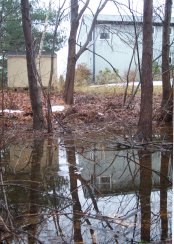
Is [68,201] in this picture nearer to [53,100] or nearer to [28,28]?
[28,28]

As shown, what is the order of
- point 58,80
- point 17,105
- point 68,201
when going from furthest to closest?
point 58,80 < point 17,105 < point 68,201

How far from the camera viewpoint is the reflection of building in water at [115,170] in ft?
19.6

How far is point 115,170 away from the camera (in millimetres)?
6988

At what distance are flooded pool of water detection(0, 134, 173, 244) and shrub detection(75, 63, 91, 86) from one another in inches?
760

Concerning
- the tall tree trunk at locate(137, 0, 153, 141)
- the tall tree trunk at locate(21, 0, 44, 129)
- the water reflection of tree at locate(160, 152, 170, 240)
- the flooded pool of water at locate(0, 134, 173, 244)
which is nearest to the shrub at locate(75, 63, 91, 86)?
the tall tree trunk at locate(21, 0, 44, 129)

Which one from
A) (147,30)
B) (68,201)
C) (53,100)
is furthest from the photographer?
(53,100)

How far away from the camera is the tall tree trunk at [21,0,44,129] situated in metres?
10.5

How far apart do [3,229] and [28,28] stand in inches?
305

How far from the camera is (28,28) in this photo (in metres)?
10.6

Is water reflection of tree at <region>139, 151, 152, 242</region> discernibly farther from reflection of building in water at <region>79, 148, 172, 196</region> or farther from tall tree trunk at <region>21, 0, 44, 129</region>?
tall tree trunk at <region>21, 0, 44, 129</region>

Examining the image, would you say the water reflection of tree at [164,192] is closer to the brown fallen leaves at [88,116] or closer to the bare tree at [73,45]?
the brown fallen leaves at [88,116]

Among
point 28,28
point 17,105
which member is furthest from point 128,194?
point 17,105

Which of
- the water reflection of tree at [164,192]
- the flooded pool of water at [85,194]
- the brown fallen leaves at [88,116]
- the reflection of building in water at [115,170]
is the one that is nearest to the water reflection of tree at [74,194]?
the flooded pool of water at [85,194]

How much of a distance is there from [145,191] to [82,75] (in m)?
24.3
